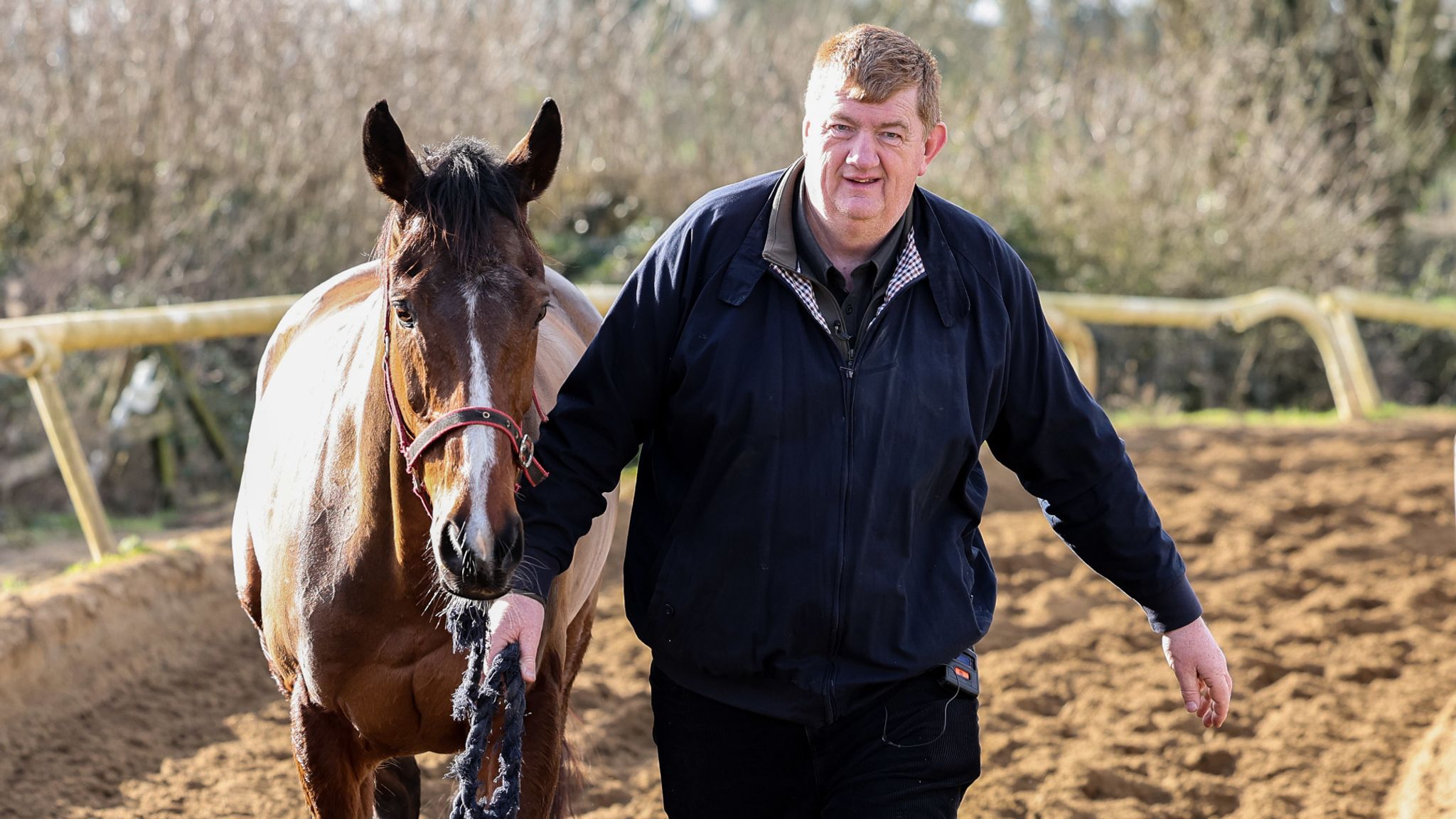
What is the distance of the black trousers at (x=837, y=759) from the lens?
8.48ft

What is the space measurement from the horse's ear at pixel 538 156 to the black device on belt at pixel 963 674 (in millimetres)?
1255

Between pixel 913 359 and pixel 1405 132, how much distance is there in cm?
1385

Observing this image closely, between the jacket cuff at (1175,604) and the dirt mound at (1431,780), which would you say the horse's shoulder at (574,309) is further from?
the dirt mound at (1431,780)

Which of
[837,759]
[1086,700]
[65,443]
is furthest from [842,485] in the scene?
[65,443]

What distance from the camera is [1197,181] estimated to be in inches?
496

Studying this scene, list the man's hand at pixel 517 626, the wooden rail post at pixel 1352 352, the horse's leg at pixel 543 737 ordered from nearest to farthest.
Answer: the man's hand at pixel 517 626 → the horse's leg at pixel 543 737 → the wooden rail post at pixel 1352 352

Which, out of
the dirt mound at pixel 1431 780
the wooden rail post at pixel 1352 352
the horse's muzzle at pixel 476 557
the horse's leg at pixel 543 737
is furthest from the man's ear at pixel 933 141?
the wooden rail post at pixel 1352 352

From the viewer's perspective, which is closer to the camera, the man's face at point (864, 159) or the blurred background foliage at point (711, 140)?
the man's face at point (864, 159)

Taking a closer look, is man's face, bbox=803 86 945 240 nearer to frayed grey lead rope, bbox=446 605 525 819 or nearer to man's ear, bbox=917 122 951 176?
man's ear, bbox=917 122 951 176

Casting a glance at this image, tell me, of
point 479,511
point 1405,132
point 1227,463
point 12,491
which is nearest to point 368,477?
point 479,511

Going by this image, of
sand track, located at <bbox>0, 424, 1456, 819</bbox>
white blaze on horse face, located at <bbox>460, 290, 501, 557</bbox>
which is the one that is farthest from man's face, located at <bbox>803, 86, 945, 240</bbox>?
sand track, located at <bbox>0, 424, 1456, 819</bbox>

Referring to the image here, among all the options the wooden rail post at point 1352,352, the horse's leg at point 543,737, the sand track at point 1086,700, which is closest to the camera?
the horse's leg at point 543,737

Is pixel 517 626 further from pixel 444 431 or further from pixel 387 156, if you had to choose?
pixel 387 156

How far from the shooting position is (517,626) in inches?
97.8
